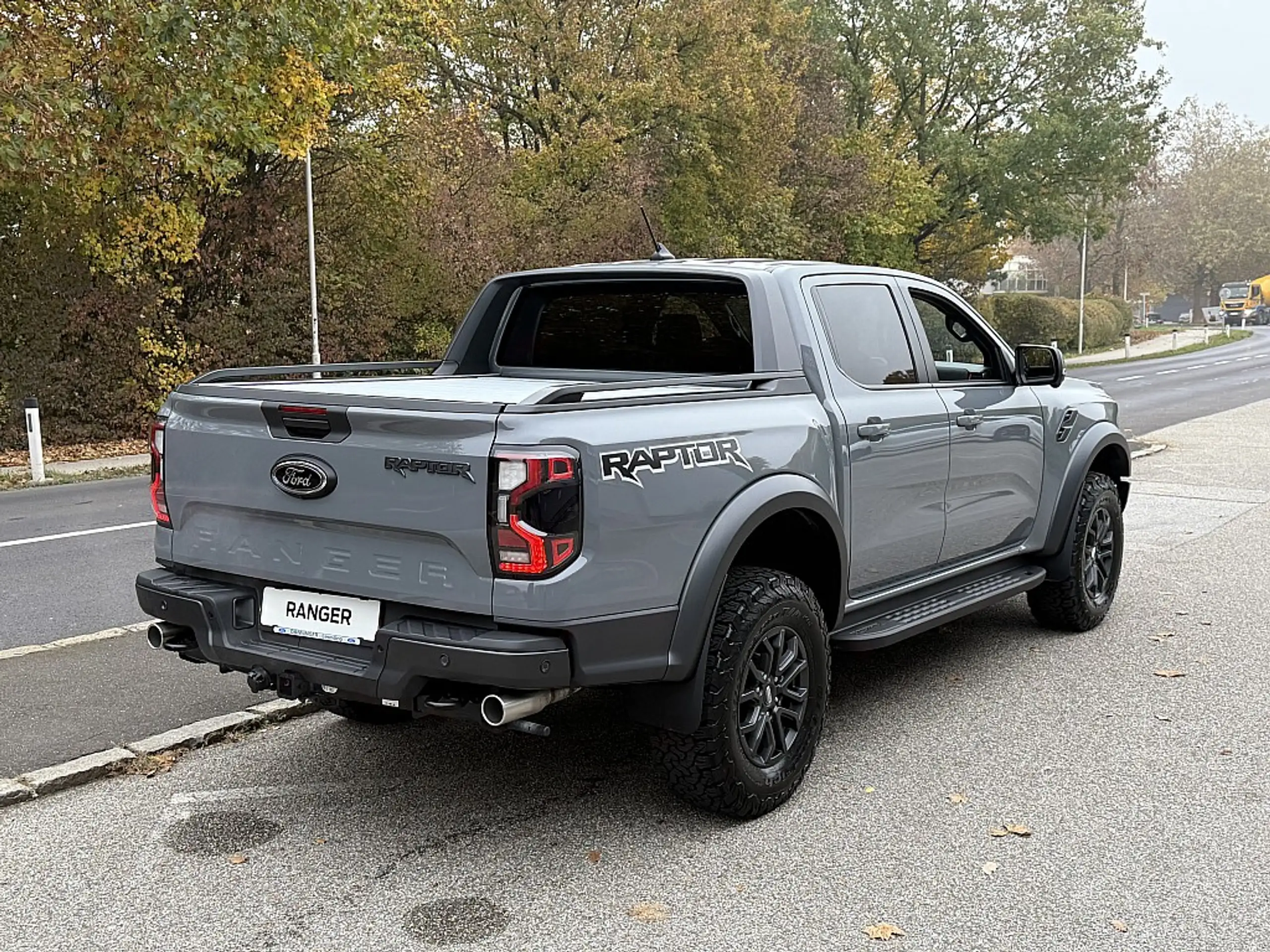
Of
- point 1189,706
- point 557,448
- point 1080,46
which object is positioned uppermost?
point 1080,46

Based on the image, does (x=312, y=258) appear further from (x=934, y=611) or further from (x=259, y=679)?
(x=259, y=679)

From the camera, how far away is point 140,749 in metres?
4.64

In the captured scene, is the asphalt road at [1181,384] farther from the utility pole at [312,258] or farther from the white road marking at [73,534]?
the white road marking at [73,534]

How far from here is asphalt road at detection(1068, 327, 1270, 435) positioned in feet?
68.1

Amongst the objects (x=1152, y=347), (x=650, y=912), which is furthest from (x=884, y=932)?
(x=1152, y=347)

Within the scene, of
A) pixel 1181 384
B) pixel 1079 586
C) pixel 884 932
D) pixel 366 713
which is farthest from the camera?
pixel 1181 384

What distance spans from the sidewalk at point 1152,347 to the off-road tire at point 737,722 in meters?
31.6

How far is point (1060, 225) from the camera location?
3800 cm

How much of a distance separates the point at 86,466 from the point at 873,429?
12406mm

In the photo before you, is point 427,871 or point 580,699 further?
point 580,699

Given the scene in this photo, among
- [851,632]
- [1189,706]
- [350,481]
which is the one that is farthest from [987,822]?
[350,481]

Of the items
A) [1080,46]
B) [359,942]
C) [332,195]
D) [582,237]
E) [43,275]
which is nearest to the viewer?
[359,942]

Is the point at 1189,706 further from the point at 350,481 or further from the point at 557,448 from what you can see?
the point at 350,481

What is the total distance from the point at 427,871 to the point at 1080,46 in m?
38.7
